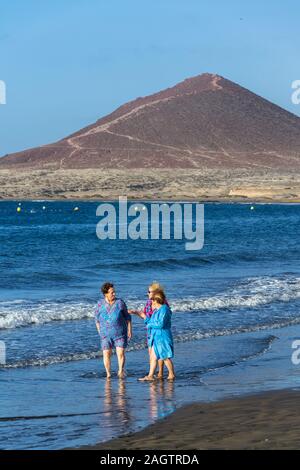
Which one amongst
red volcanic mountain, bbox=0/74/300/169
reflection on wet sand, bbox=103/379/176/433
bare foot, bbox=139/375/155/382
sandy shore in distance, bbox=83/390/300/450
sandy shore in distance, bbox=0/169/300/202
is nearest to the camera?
sandy shore in distance, bbox=83/390/300/450

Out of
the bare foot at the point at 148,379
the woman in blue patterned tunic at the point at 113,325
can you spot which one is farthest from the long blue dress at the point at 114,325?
the bare foot at the point at 148,379

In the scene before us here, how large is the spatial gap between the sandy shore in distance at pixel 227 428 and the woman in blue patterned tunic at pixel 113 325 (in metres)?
2.84

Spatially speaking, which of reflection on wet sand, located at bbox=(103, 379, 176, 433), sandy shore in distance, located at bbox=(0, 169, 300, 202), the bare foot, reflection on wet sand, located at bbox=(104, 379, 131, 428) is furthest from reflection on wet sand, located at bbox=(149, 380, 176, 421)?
sandy shore in distance, located at bbox=(0, 169, 300, 202)

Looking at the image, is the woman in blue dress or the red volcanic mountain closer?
the woman in blue dress

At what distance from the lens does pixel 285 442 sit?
7977 millimetres

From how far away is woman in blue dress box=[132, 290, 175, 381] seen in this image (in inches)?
504

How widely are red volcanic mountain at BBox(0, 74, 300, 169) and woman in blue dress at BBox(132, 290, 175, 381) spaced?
13684 cm

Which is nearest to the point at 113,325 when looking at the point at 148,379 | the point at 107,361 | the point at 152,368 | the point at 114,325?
the point at 114,325

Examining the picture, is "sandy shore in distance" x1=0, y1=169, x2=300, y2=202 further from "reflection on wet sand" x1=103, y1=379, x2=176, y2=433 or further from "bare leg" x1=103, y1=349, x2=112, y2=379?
"reflection on wet sand" x1=103, y1=379, x2=176, y2=433

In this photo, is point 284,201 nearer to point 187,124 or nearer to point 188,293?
point 187,124

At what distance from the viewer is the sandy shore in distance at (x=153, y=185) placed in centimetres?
11269

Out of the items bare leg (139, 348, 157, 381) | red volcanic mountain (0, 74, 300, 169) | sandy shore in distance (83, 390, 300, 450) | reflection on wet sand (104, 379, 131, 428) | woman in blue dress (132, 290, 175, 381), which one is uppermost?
red volcanic mountain (0, 74, 300, 169)

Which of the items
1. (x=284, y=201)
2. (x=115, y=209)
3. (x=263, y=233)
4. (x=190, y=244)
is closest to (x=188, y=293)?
(x=190, y=244)

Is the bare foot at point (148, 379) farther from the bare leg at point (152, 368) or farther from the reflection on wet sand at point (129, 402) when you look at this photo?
the reflection on wet sand at point (129, 402)
